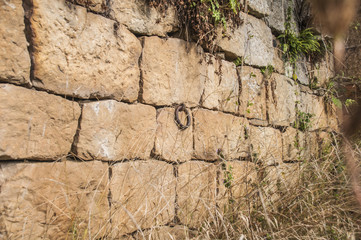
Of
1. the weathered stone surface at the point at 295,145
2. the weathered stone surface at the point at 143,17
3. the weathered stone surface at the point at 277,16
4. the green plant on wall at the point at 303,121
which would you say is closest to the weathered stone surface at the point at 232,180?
the weathered stone surface at the point at 295,145

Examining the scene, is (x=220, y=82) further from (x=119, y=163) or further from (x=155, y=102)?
(x=119, y=163)

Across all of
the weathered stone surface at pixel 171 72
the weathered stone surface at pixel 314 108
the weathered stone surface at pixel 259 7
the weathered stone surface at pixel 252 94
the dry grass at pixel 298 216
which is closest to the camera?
the dry grass at pixel 298 216

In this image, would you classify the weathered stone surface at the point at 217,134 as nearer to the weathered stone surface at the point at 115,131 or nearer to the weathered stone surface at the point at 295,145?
the weathered stone surface at the point at 115,131

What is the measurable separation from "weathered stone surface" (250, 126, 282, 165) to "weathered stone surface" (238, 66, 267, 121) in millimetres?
139

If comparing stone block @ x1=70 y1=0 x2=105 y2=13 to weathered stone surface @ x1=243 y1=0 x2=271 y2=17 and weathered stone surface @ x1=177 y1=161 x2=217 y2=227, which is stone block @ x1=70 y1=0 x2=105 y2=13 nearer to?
weathered stone surface @ x1=177 y1=161 x2=217 y2=227

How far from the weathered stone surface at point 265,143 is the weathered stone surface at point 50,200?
1656 mm

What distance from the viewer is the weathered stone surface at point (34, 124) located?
58.2 inches

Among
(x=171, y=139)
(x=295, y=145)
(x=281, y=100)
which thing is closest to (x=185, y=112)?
(x=171, y=139)

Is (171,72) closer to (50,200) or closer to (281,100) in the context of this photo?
(50,200)

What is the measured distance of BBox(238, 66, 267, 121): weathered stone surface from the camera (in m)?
3.02

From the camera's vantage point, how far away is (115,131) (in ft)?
6.36

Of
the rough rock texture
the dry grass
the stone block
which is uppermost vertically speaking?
the stone block

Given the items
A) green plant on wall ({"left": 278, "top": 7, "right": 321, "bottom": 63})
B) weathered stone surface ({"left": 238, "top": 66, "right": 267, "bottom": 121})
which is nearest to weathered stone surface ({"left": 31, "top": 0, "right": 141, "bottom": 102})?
weathered stone surface ({"left": 238, "top": 66, "right": 267, "bottom": 121})

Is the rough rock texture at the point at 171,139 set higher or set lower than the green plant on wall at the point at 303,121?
lower
